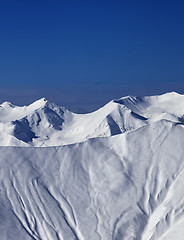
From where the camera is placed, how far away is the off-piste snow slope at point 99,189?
185 feet

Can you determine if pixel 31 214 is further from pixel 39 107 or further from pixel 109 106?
pixel 39 107

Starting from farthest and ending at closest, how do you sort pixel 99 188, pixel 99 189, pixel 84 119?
1. pixel 84 119
2. pixel 99 188
3. pixel 99 189

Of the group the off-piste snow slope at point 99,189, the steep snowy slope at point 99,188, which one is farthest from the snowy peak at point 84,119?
the off-piste snow slope at point 99,189

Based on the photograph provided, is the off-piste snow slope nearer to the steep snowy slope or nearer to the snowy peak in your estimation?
Answer: the steep snowy slope

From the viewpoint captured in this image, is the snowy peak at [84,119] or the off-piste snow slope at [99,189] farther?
the snowy peak at [84,119]

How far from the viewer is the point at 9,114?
168 m

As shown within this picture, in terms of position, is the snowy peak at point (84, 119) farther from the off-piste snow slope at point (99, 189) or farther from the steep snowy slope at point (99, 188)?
the off-piste snow slope at point (99, 189)

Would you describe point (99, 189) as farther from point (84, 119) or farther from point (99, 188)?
point (84, 119)

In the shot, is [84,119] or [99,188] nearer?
[99,188]

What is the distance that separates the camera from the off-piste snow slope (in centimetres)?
5631

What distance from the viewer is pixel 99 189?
63.1 metres

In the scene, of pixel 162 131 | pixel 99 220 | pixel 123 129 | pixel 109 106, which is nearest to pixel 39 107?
pixel 109 106

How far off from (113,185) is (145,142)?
30.5ft

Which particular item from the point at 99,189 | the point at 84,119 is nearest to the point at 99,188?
the point at 99,189
